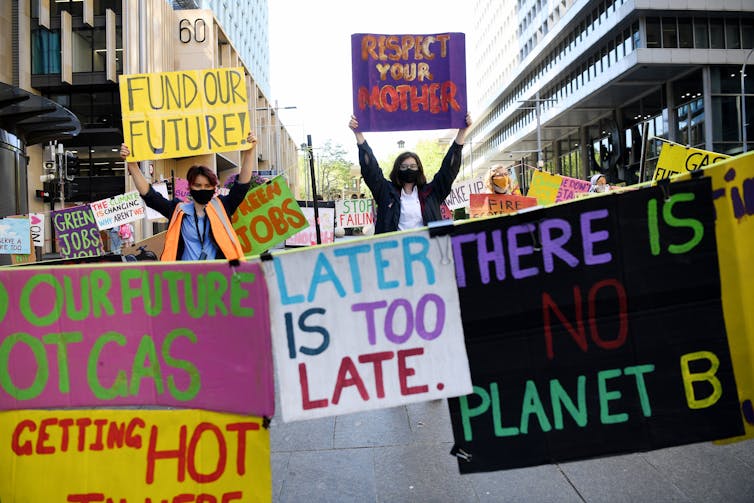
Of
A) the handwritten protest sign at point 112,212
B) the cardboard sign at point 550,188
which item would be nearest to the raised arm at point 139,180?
the cardboard sign at point 550,188

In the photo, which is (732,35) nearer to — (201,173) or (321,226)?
(321,226)

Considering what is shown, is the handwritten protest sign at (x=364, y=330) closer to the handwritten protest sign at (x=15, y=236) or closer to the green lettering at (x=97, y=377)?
the green lettering at (x=97, y=377)

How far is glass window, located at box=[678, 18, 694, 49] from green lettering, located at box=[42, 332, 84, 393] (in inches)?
1389

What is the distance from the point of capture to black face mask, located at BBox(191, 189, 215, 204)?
4.57 meters

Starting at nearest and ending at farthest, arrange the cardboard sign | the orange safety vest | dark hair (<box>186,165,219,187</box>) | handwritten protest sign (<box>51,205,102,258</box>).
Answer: the orange safety vest < dark hair (<box>186,165,219,187</box>) < the cardboard sign < handwritten protest sign (<box>51,205,102,258</box>)

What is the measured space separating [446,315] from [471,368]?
261mm

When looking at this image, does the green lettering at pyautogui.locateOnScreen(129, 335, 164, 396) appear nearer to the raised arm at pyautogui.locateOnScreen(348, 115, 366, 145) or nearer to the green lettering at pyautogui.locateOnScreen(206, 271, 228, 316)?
the green lettering at pyautogui.locateOnScreen(206, 271, 228, 316)

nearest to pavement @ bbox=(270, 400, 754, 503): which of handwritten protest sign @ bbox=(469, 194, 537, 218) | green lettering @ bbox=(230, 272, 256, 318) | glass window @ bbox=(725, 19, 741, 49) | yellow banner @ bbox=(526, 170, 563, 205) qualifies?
green lettering @ bbox=(230, 272, 256, 318)

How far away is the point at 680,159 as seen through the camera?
680 cm

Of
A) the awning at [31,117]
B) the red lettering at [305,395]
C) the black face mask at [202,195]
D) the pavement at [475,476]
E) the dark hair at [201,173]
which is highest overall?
the awning at [31,117]

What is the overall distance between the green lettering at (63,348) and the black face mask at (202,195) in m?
1.71

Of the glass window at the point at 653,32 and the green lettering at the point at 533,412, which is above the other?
the glass window at the point at 653,32

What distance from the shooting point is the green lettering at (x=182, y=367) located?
302cm

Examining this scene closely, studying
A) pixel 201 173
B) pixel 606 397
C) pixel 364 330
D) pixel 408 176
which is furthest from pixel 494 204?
pixel 364 330
